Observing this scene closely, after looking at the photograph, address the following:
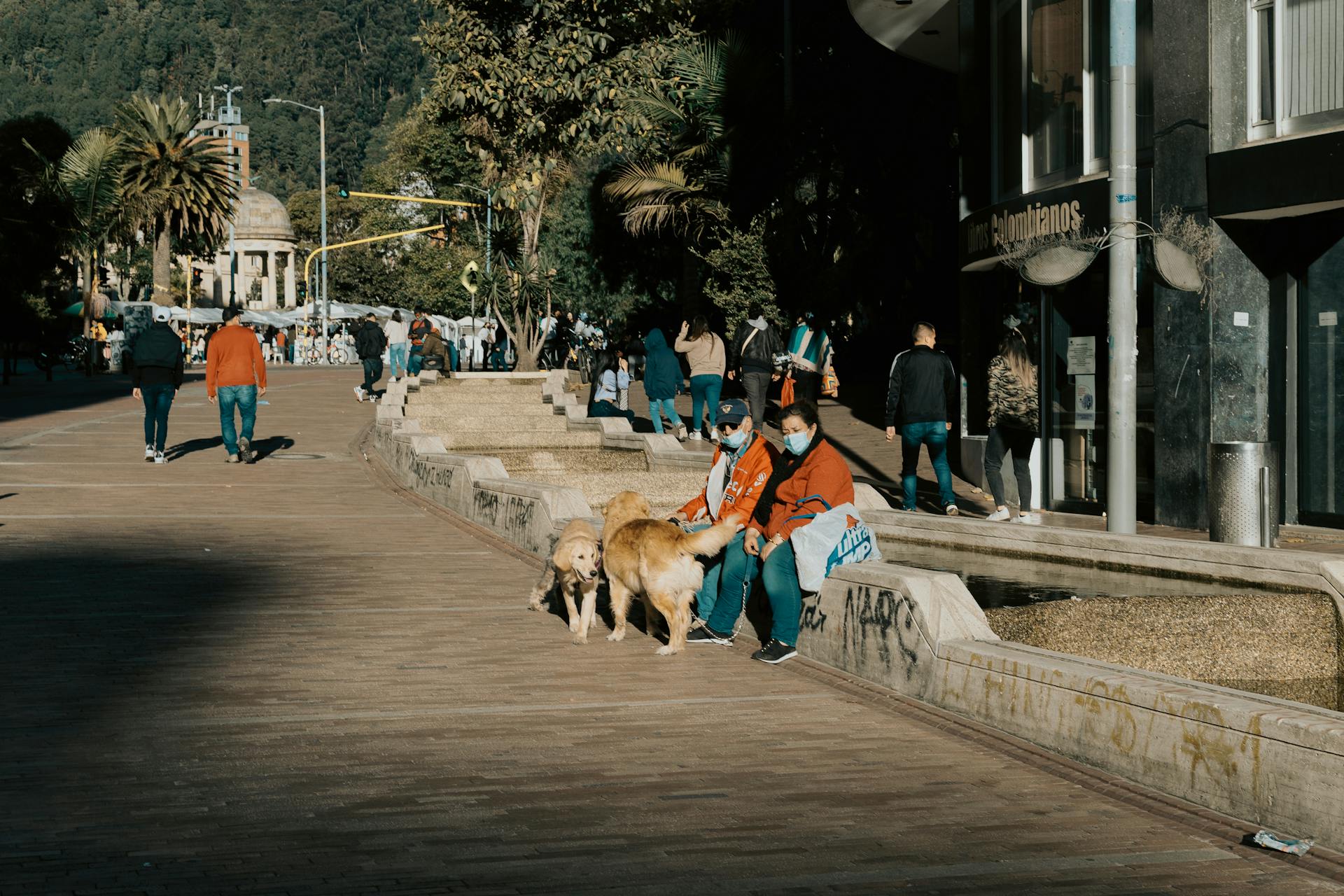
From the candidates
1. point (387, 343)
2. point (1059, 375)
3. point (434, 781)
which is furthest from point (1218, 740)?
point (387, 343)

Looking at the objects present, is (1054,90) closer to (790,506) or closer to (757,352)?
(757,352)

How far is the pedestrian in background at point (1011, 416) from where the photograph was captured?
46.1ft

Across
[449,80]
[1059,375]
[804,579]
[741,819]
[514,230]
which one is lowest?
[741,819]

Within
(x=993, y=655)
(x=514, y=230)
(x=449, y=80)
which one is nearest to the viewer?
(x=993, y=655)

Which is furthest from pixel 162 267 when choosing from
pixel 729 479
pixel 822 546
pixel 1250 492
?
pixel 822 546

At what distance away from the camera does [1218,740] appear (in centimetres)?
580

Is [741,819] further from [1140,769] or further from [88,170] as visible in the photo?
[88,170]

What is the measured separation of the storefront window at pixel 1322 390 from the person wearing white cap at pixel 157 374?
1323 centimetres

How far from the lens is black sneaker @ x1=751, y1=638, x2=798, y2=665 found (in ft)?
29.2

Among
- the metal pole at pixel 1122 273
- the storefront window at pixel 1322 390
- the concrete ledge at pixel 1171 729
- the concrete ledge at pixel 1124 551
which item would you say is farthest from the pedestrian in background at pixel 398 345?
the concrete ledge at pixel 1171 729

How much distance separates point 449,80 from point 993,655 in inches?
831

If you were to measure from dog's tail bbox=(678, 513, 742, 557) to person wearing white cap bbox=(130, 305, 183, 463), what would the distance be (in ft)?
41.4

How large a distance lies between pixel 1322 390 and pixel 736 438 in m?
7.24

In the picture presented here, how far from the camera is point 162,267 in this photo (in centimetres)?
5272
